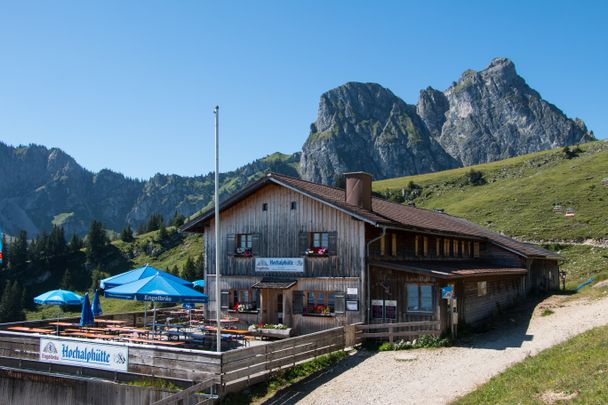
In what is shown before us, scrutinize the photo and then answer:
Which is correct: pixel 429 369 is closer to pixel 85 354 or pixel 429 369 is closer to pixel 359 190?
pixel 359 190

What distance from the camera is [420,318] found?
22.6 m

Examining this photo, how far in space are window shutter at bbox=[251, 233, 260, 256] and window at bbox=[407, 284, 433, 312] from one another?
24.9ft

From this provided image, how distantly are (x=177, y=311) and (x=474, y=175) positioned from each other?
90.1m

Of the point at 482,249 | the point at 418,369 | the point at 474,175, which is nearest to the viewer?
the point at 418,369

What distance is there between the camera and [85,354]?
1781cm

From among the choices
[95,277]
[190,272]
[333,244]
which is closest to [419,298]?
[333,244]

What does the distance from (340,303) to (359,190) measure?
540 centimetres

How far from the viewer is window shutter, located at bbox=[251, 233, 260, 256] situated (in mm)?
26547

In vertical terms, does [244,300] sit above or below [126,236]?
below

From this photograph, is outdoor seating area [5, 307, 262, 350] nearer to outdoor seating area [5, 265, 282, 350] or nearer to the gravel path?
outdoor seating area [5, 265, 282, 350]

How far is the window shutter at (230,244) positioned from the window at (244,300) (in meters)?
1.89

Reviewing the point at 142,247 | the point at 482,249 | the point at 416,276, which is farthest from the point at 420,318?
the point at 142,247

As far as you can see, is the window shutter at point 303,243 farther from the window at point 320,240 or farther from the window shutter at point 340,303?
the window shutter at point 340,303

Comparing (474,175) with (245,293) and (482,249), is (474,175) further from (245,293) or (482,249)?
(245,293)
